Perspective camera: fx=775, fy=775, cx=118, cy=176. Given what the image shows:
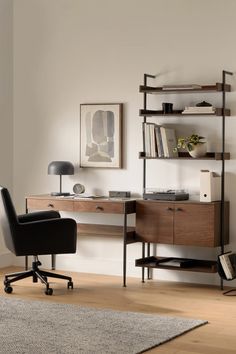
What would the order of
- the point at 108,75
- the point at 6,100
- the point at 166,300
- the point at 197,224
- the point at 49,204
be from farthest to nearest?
the point at 6,100
the point at 108,75
the point at 49,204
the point at 197,224
the point at 166,300

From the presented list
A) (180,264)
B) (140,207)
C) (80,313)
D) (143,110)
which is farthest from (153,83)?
(80,313)

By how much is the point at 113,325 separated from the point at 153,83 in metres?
2.84

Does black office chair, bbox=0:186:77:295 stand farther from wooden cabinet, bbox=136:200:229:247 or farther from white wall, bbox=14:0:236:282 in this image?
white wall, bbox=14:0:236:282

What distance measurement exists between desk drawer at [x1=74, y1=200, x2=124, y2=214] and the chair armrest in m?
0.25

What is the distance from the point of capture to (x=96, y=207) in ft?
23.7

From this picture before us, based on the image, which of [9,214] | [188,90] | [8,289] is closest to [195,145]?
[188,90]

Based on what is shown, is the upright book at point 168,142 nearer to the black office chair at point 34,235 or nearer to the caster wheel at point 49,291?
the black office chair at point 34,235

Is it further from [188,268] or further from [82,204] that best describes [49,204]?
[188,268]

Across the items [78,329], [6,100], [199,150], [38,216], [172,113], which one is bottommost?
[78,329]

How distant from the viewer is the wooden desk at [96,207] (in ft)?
23.3

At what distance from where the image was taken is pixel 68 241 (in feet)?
22.2

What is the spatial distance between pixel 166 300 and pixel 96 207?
1.22 meters

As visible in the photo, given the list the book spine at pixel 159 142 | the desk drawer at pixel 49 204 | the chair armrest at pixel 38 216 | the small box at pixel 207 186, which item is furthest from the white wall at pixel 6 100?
the small box at pixel 207 186

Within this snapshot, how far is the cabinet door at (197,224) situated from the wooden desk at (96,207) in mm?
454
